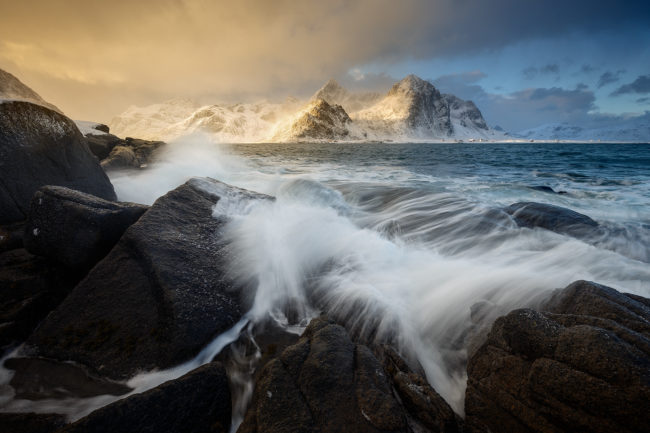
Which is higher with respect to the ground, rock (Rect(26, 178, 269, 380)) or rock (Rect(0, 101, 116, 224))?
rock (Rect(0, 101, 116, 224))

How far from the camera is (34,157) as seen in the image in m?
4.27

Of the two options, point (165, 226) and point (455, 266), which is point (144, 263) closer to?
point (165, 226)

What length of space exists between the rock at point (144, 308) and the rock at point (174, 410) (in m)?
0.72

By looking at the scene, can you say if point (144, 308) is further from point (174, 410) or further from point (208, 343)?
point (174, 410)

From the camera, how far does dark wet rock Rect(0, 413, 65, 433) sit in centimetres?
181

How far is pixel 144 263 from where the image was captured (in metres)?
2.94

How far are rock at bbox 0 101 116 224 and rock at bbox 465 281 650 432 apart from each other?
6562 millimetres

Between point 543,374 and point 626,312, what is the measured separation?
110 cm

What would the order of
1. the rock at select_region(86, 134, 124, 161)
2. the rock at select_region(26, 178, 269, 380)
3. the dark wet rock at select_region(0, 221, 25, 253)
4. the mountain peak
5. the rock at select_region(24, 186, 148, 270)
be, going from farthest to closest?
the mountain peak
the rock at select_region(86, 134, 124, 161)
the dark wet rock at select_region(0, 221, 25, 253)
the rock at select_region(24, 186, 148, 270)
the rock at select_region(26, 178, 269, 380)

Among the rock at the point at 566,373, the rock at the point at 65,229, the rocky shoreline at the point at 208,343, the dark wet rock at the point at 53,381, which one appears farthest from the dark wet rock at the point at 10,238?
the rock at the point at 566,373

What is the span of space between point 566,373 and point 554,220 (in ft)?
18.7

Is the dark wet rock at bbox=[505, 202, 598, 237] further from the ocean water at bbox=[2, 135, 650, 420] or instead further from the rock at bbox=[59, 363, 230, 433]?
the rock at bbox=[59, 363, 230, 433]

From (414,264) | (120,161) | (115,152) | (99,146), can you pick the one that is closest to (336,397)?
(414,264)

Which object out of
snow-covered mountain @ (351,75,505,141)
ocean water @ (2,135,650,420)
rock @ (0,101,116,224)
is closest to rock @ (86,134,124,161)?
ocean water @ (2,135,650,420)
